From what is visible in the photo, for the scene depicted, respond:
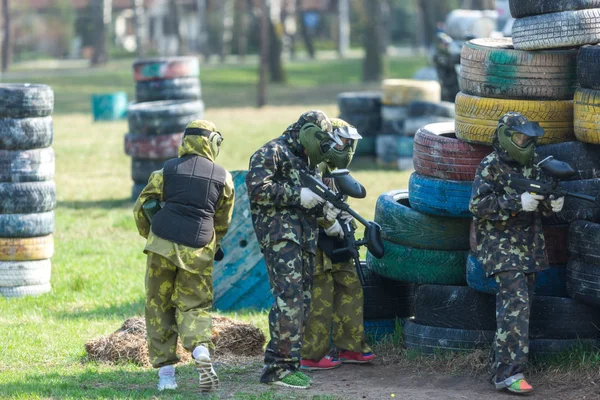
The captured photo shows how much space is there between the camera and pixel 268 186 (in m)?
7.39

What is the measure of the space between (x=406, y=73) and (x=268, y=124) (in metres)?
21.6

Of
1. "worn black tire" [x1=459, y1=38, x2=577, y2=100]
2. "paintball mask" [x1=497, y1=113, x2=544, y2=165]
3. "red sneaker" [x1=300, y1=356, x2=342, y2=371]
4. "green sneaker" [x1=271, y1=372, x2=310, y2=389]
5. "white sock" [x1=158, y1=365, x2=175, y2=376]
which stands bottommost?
"red sneaker" [x1=300, y1=356, x2=342, y2=371]

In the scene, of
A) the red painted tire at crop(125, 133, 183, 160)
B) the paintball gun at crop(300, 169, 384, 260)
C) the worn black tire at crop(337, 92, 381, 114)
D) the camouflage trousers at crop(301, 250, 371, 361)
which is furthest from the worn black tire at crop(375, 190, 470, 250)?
the worn black tire at crop(337, 92, 381, 114)

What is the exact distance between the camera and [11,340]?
8977 mm

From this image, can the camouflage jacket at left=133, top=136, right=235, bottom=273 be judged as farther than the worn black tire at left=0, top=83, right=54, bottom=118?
No

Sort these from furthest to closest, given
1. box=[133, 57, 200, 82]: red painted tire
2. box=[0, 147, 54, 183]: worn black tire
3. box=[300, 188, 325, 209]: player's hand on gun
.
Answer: box=[133, 57, 200, 82]: red painted tire, box=[0, 147, 54, 183]: worn black tire, box=[300, 188, 325, 209]: player's hand on gun

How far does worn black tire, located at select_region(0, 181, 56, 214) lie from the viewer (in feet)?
34.3

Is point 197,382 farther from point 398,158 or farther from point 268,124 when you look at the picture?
point 268,124

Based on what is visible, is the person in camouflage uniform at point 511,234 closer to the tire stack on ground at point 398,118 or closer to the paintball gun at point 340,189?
the paintball gun at point 340,189

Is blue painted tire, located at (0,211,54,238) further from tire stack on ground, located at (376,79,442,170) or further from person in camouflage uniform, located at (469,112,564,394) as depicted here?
tire stack on ground, located at (376,79,442,170)

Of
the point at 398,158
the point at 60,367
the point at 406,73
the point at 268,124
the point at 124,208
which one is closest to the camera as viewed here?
the point at 60,367

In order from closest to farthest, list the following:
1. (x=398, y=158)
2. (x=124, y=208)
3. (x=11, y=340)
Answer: (x=11, y=340) → (x=124, y=208) → (x=398, y=158)

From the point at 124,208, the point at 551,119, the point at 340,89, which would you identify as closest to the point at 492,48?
the point at 551,119

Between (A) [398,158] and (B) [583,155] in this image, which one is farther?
(A) [398,158]
